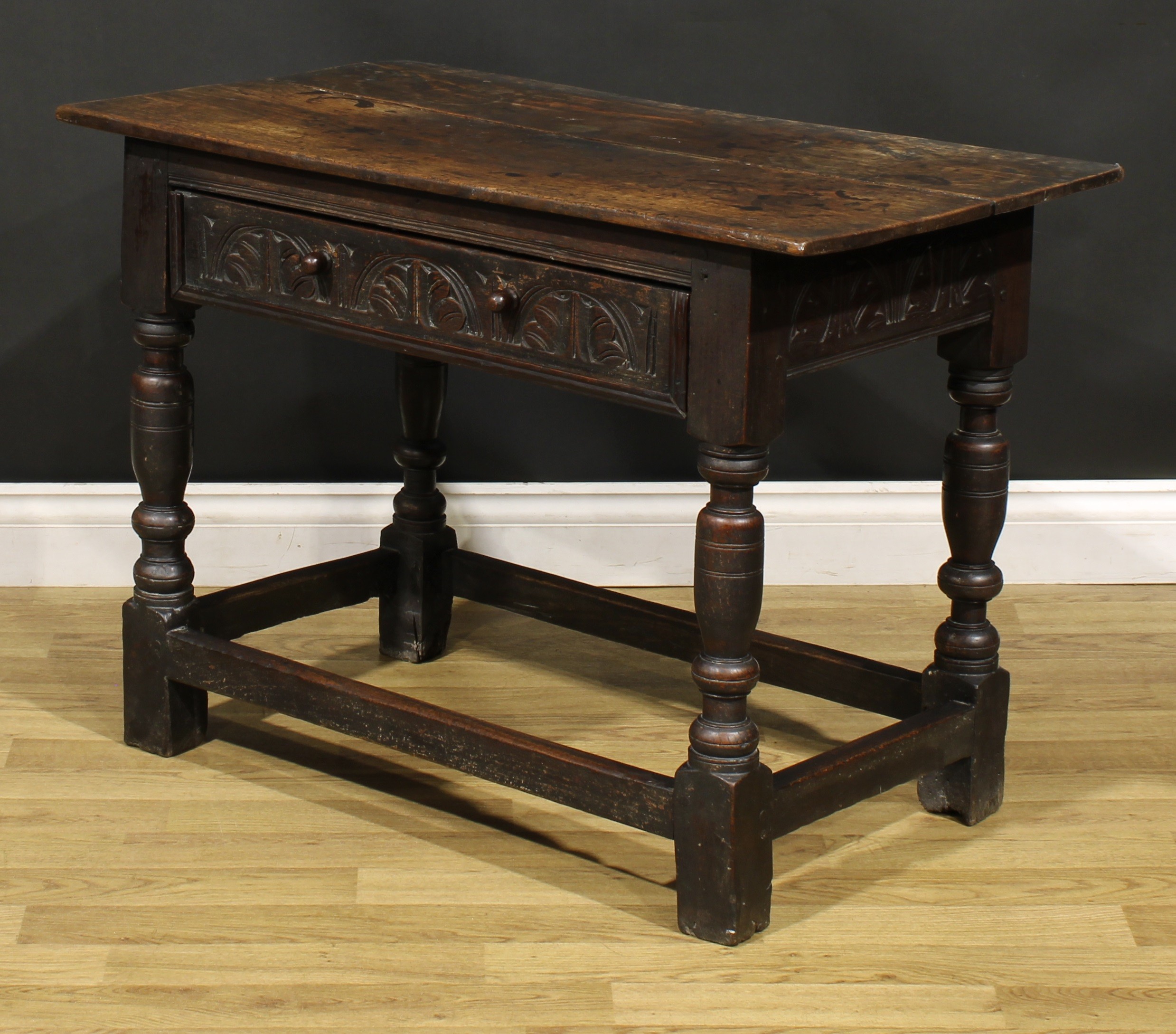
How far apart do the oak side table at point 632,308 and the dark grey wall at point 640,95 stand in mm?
489

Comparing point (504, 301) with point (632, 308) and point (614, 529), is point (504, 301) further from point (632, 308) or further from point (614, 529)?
point (614, 529)

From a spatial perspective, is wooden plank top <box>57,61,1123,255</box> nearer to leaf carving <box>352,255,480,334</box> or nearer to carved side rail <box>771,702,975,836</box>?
leaf carving <box>352,255,480,334</box>

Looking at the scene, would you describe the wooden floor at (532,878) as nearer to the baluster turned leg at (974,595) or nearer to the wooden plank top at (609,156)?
the baluster turned leg at (974,595)

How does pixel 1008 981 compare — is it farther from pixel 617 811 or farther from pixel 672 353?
pixel 672 353

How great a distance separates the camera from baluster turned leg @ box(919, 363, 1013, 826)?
2.31 metres

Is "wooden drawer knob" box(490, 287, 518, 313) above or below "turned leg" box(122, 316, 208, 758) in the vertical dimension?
above

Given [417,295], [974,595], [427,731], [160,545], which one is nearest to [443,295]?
[417,295]

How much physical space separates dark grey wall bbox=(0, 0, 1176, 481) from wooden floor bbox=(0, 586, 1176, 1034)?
1.39 feet

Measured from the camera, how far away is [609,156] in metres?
2.18

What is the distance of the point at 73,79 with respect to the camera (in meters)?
3.09

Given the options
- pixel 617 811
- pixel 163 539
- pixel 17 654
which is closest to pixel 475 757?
pixel 617 811

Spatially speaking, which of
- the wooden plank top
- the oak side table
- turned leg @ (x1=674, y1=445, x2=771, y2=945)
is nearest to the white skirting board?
the oak side table

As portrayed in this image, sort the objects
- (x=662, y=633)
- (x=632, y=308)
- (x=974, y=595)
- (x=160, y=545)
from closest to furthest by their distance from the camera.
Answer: (x=632, y=308)
(x=974, y=595)
(x=160, y=545)
(x=662, y=633)

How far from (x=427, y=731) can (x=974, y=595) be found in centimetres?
71
